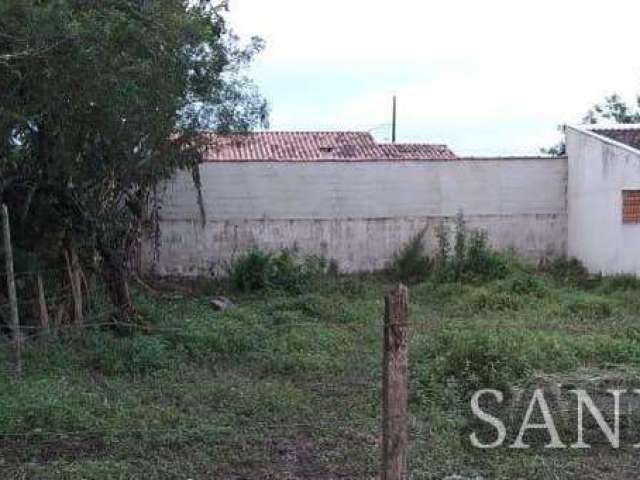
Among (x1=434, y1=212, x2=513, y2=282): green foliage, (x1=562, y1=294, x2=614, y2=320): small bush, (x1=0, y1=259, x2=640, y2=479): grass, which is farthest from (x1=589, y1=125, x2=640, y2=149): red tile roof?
(x1=0, y1=259, x2=640, y2=479): grass

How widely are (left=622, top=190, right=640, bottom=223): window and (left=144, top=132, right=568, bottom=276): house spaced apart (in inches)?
A: 119

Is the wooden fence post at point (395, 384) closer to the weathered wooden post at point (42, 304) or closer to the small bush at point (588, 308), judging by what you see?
the weathered wooden post at point (42, 304)

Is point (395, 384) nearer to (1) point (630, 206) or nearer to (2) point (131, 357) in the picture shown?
(2) point (131, 357)

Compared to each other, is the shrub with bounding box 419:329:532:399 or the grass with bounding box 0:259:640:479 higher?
the shrub with bounding box 419:329:532:399

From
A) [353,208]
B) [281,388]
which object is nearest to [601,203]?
[353,208]

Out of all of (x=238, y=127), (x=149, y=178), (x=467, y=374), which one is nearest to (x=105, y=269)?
(x=149, y=178)

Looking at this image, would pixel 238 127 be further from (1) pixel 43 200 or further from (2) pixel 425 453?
(2) pixel 425 453

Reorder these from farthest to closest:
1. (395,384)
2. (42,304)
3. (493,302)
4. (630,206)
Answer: (630,206) → (493,302) → (42,304) → (395,384)

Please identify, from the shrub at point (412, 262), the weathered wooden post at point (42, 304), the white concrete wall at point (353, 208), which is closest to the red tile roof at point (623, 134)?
the white concrete wall at point (353, 208)

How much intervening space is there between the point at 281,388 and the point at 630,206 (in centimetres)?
1154

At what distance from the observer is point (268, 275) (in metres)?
16.2

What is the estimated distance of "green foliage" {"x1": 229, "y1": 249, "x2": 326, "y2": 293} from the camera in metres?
16.0

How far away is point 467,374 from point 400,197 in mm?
12285

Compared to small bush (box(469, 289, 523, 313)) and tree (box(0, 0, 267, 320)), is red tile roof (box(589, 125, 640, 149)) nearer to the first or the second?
small bush (box(469, 289, 523, 313))
